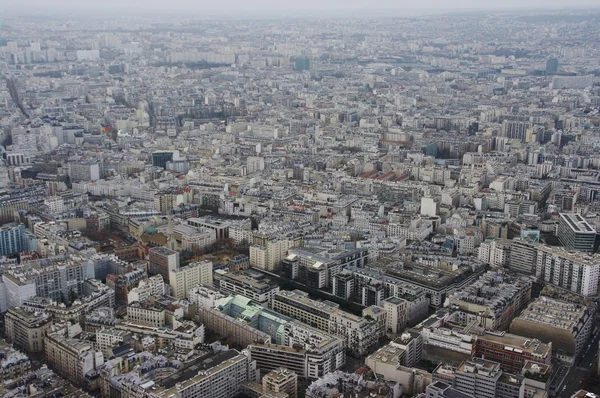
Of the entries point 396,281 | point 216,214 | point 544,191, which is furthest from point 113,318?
point 544,191

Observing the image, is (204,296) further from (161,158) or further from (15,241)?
(161,158)

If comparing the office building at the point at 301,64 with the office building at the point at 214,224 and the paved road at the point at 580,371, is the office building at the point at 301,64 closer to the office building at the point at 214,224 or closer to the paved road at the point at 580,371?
the office building at the point at 214,224

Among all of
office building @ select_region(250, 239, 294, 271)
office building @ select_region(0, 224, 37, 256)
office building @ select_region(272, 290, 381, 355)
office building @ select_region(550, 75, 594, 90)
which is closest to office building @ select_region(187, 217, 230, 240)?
office building @ select_region(250, 239, 294, 271)

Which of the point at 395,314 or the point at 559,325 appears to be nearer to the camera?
the point at 559,325

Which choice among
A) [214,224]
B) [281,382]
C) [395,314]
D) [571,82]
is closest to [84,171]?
[214,224]

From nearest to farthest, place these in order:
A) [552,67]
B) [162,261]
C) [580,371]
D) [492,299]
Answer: [580,371] → [492,299] → [162,261] → [552,67]

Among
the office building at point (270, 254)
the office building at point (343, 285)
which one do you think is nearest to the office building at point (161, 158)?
the office building at point (270, 254)

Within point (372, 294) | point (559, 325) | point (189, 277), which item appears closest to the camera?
point (559, 325)

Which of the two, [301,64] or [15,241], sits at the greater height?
[301,64]
